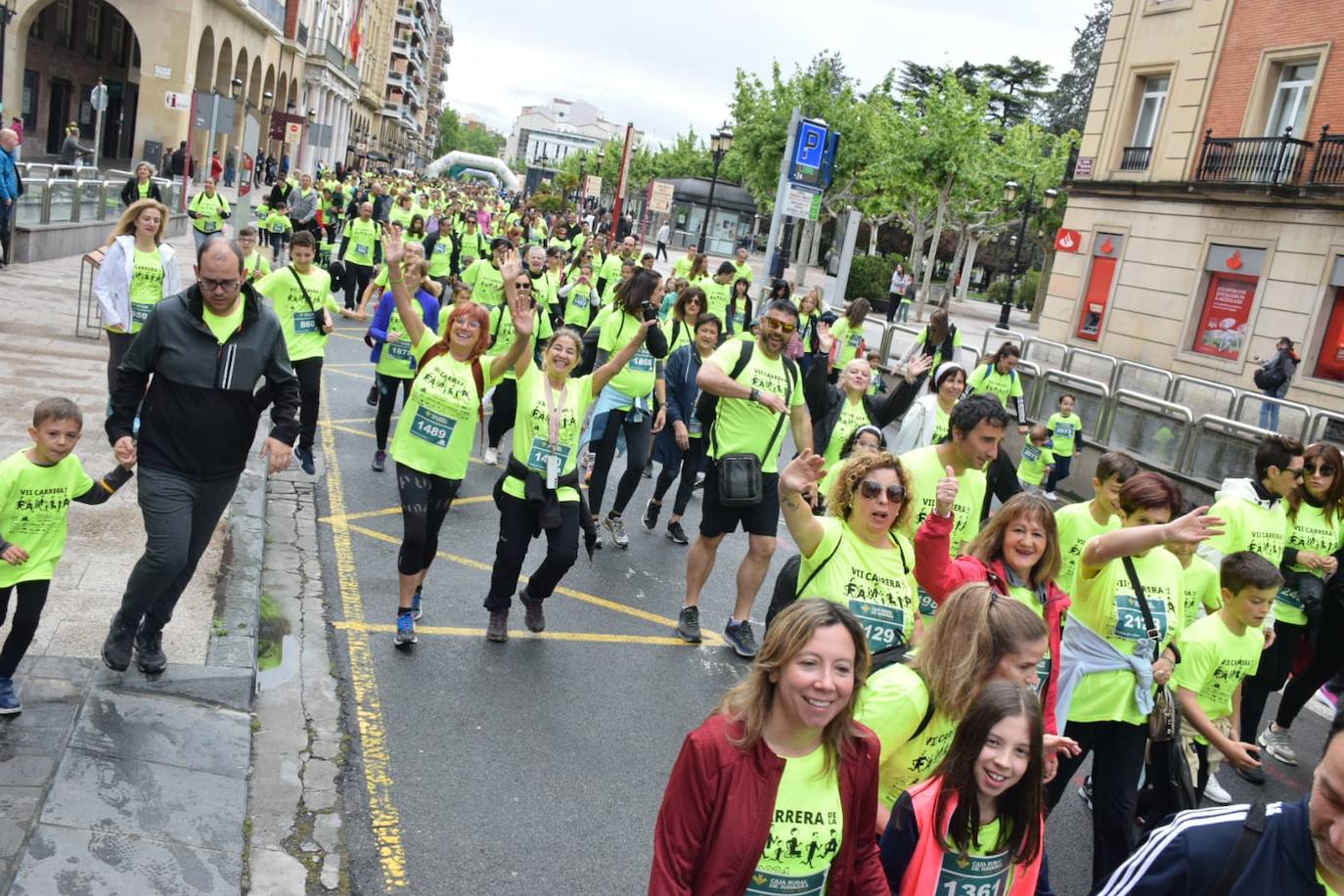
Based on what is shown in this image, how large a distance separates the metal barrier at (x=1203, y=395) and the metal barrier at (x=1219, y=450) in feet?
5.99

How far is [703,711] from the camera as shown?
6.14m

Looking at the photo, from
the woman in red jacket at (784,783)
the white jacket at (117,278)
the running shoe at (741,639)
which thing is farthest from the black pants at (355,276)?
the woman in red jacket at (784,783)

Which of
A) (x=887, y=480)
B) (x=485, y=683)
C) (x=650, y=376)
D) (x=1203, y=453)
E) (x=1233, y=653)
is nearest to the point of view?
(x=887, y=480)

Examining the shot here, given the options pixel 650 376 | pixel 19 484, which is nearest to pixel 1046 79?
pixel 650 376

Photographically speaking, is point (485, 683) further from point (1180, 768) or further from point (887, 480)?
point (1180, 768)

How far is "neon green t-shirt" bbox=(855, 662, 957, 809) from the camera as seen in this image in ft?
11.0

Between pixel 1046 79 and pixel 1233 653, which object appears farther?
pixel 1046 79

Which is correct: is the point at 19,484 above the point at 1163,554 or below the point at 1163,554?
below

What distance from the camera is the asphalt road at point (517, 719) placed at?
4516mm

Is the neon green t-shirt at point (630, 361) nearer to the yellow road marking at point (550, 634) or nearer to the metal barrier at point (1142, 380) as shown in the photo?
the yellow road marking at point (550, 634)

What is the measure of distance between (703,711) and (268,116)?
54.4 m

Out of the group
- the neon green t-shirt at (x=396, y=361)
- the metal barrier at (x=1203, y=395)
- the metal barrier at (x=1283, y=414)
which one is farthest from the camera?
the metal barrier at (x=1203, y=395)

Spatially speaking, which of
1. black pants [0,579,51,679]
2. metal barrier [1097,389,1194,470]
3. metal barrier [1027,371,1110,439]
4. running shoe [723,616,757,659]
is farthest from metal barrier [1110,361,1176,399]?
black pants [0,579,51,679]

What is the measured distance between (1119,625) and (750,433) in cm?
274
